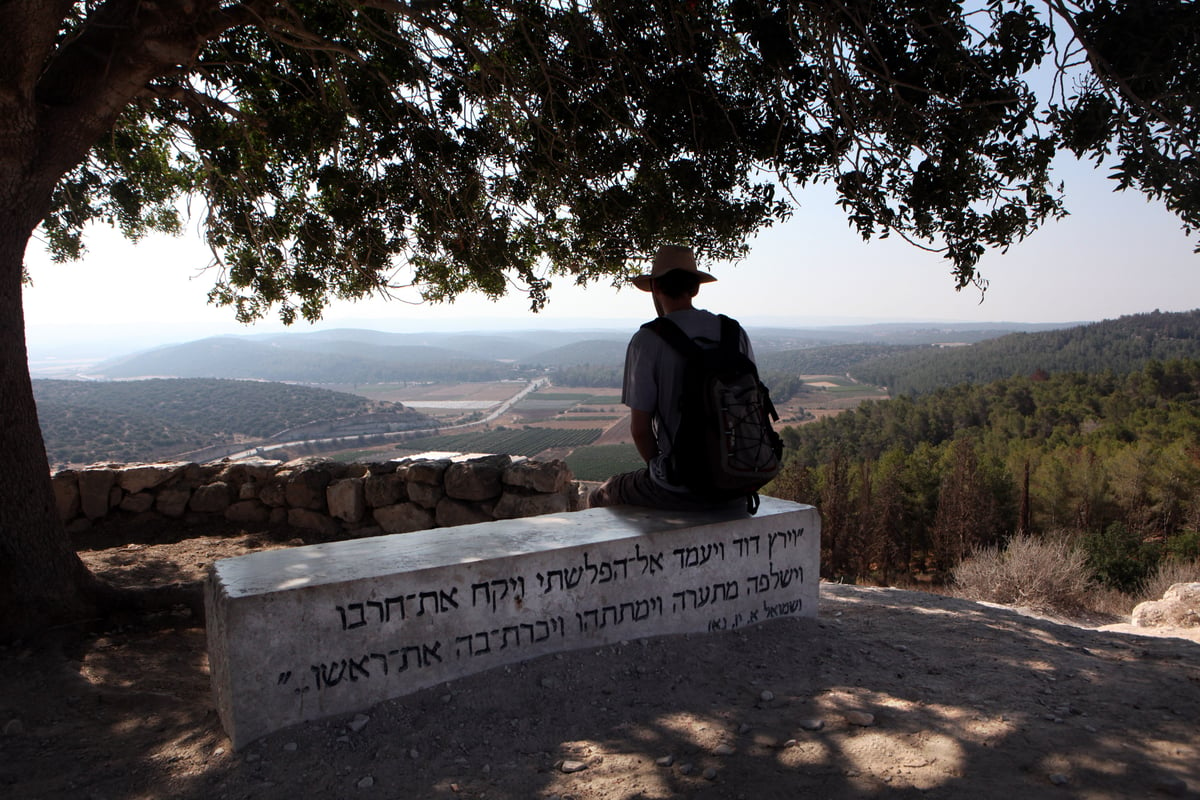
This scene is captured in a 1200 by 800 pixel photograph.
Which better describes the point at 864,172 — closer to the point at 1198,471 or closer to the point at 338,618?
the point at 338,618

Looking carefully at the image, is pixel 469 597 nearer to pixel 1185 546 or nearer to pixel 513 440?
pixel 513 440

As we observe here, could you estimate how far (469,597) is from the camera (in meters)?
3.02

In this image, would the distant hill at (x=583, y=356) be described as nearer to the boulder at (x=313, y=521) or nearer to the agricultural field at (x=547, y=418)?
the agricultural field at (x=547, y=418)

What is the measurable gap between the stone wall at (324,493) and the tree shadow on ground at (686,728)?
2.98m

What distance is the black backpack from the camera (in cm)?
332

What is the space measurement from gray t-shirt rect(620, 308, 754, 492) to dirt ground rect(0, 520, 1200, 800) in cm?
108

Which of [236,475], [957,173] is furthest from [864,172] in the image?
[236,475]

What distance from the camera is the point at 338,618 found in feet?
9.05

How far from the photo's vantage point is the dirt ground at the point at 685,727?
2.40m

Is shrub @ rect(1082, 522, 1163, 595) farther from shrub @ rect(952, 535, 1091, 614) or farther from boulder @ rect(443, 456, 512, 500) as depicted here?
boulder @ rect(443, 456, 512, 500)

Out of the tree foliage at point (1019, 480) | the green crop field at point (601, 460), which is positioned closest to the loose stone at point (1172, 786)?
the tree foliage at point (1019, 480)

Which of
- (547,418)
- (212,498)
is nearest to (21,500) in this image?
(212,498)

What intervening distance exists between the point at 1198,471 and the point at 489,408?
37.4 m

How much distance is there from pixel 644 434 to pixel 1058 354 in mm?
87051
